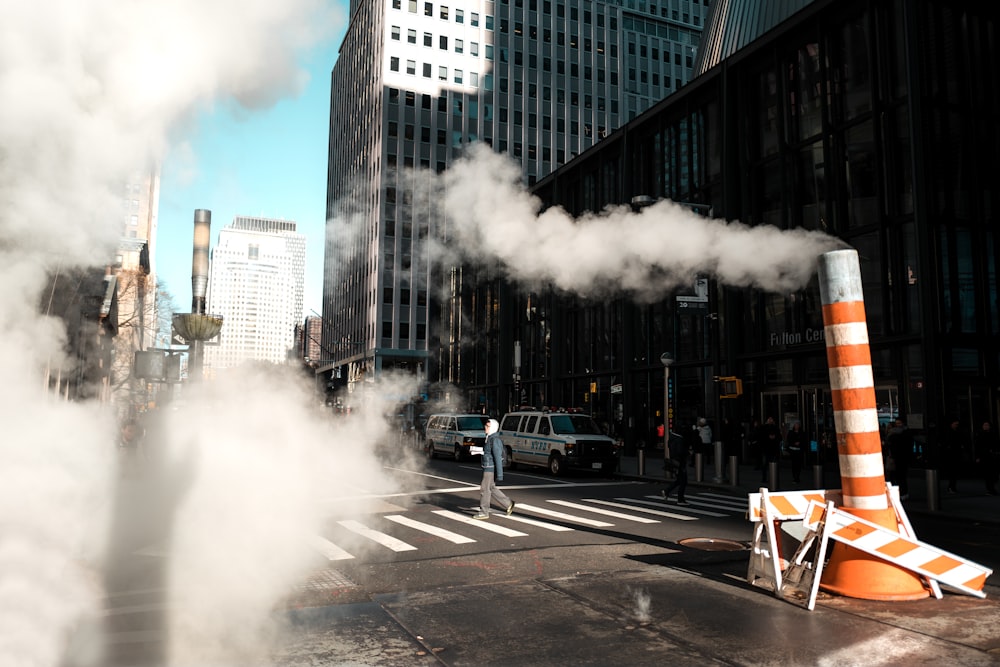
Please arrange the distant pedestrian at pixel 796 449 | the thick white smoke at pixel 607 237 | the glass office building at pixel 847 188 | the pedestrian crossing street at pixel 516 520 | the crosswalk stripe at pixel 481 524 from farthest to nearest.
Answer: the glass office building at pixel 847 188
the distant pedestrian at pixel 796 449
the thick white smoke at pixel 607 237
the crosswalk stripe at pixel 481 524
the pedestrian crossing street at pixel 516 520

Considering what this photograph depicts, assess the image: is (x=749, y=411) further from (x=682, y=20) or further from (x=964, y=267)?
(x=682, y=20)

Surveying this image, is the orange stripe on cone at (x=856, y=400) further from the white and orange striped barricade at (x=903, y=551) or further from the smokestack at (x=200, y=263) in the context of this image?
the smokestack at (x=200, y=263)

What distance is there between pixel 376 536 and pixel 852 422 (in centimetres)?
667

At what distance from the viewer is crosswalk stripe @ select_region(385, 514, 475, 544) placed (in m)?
10.1

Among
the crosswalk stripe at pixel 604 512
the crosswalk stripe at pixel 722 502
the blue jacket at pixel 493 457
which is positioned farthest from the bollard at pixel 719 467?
the blue jacket at pixel 493 457

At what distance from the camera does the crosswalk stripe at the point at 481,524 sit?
35.1 feet

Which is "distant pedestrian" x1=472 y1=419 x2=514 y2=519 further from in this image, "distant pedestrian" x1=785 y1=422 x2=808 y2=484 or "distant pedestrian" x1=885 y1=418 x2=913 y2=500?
"distant pedestrian" x1=785 y1=422 x2=808 y2=484

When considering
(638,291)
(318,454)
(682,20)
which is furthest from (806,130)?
(682,20)

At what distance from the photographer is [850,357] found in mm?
7426

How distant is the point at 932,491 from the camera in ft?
44.6

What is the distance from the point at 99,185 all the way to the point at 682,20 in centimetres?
11466

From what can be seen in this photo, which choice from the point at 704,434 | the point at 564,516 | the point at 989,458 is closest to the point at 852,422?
the point at 564,516

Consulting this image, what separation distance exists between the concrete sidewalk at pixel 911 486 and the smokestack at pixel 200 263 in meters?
13.2

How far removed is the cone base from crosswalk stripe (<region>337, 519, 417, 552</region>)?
5.19 meters
